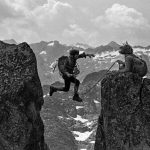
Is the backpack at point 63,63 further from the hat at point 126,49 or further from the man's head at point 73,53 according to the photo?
the hat at point 126,49

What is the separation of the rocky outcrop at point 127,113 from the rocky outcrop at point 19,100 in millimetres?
4875

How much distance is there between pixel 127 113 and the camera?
71.2 ft

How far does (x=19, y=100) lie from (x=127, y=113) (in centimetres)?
694

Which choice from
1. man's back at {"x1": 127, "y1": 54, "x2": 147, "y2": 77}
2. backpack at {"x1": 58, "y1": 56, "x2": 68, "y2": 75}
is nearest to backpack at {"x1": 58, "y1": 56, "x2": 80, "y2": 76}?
backpack at {"x1": 58, "y1": 56, "x2": 68, "y2": 75}

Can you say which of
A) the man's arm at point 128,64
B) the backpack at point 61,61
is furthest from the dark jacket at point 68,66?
the man's arm at point 128,64

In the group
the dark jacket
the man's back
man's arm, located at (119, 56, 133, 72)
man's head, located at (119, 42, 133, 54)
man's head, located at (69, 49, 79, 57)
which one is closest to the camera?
man's head, located at (69, 49, 79, 57)

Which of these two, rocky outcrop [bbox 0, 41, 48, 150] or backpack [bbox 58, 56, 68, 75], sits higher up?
backpack [bbox 58, 56, 68, 75]

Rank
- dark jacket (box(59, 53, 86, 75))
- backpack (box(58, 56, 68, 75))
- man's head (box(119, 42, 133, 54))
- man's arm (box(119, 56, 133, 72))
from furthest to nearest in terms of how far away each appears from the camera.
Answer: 1. man's head (box(119, 42, 133, 54))
2. man's arm (box(119, 56, 133, 72))
3. backpack (box(58, 56, 68, 75))
4. dark jacket (box(59, 53, 86, 75))

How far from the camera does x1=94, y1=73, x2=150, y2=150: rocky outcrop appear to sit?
21234mm

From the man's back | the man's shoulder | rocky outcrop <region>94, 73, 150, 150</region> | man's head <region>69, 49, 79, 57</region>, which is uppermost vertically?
man's head <region>69, 49, 79, 57</region>

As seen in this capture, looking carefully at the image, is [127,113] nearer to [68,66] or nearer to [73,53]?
[68,66]

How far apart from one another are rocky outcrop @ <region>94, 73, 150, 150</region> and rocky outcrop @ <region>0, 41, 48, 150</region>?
4.87 m

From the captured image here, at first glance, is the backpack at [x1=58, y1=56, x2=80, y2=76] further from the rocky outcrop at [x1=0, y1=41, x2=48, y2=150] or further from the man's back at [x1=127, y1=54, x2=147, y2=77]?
the man's back at [x1=127, y1=54, x2=147, y2=77]

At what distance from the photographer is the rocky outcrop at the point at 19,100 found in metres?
21.5
